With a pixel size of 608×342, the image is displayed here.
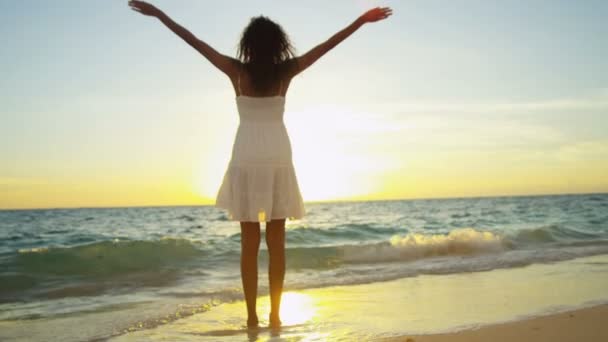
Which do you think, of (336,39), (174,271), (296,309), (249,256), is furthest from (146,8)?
(174,271)

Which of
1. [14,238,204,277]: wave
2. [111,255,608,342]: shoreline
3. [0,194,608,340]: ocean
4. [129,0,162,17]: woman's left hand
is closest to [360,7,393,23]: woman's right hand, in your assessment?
[129,0,162,17]: woman's left hand

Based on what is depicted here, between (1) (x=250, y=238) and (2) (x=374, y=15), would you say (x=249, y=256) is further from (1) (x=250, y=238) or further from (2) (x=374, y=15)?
(2) (x=374, y=15)

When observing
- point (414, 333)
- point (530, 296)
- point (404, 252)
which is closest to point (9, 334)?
point (414, 333)

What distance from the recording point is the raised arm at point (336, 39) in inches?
139

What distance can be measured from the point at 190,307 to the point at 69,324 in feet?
3.30

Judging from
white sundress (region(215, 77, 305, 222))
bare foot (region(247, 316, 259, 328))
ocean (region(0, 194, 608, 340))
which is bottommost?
ocean (region(0, 194, 608, 340))

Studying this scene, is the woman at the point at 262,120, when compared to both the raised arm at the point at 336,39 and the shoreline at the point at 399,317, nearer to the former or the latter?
the raised arm at the point at 336,39

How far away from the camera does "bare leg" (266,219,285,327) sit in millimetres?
3732

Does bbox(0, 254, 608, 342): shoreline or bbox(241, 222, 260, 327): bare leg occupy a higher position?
bbox(241, 222, 260, 327): bare leg

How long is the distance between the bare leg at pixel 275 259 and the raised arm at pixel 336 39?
1032 millimetres

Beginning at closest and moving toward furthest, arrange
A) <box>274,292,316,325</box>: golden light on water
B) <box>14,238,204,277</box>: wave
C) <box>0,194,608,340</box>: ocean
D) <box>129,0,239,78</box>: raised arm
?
<box>129,0,239,78</box>: raised arm
<box>274,292,316,325</box>: golden light on water
<box>0,194,608,340</box>: ocean
<box>14,238,204,277</box>: wave

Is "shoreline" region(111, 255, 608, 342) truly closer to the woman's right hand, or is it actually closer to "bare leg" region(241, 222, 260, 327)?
"bare leg" region(241, 222, 260, 327)

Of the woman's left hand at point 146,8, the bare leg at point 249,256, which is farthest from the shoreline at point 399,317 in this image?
the woman's left hand at point 146,8

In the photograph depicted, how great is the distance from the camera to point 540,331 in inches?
130
